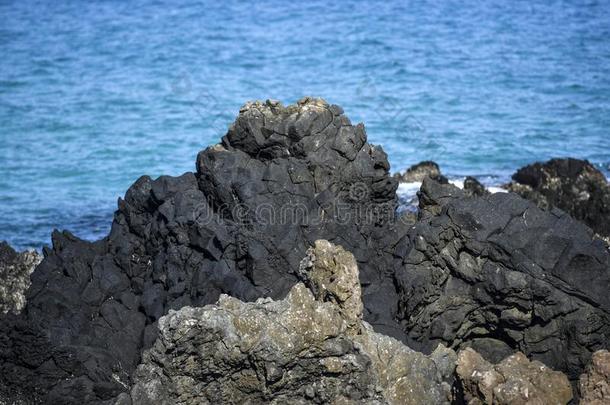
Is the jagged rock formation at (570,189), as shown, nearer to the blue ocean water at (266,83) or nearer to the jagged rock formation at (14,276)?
the blue ocean water at (266,83)

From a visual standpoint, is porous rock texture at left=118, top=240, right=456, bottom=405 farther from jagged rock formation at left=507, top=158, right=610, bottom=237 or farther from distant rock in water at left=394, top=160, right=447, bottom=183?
distant rock in water at left=394, top=160, right=447, bottom=183

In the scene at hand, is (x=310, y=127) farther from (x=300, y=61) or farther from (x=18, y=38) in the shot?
(x=18, y=38)

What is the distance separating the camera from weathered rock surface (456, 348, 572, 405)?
1333 cm

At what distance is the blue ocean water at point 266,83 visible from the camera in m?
41.1

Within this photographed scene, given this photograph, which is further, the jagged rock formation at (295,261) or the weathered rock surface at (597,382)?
the jagged rock formation at (295,261)

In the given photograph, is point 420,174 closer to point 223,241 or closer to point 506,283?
point 223,241

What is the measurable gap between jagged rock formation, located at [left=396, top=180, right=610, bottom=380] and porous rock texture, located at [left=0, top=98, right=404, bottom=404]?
74 centimetres

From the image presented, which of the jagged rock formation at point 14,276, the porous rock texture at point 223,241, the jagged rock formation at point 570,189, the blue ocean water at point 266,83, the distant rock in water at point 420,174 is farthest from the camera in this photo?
the blue ocean water at point 266,83

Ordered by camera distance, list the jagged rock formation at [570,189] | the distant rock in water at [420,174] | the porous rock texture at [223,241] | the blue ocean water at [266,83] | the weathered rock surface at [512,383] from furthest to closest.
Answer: the blue ocean water at [266,83]
the distant rock in water at [420,174]
the jagged rock formation at [570,189]
the porous rock texture at [223,241]
the weathered rock surface at [512,383]

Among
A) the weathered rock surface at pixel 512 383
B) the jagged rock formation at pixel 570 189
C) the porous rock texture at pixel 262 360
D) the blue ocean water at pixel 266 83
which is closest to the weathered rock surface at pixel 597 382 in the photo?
the weathered rock surface at pixel 512 383

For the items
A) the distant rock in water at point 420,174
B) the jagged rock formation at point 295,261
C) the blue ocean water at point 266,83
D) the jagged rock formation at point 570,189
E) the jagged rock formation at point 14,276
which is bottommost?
the blue ocean water at point 266,83

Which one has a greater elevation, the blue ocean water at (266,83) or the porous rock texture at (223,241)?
the porous rock texture at (223,241)

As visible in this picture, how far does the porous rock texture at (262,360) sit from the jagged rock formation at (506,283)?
136 inches

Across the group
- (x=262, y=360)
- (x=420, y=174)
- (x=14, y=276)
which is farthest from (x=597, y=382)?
(x=420, y=174)
